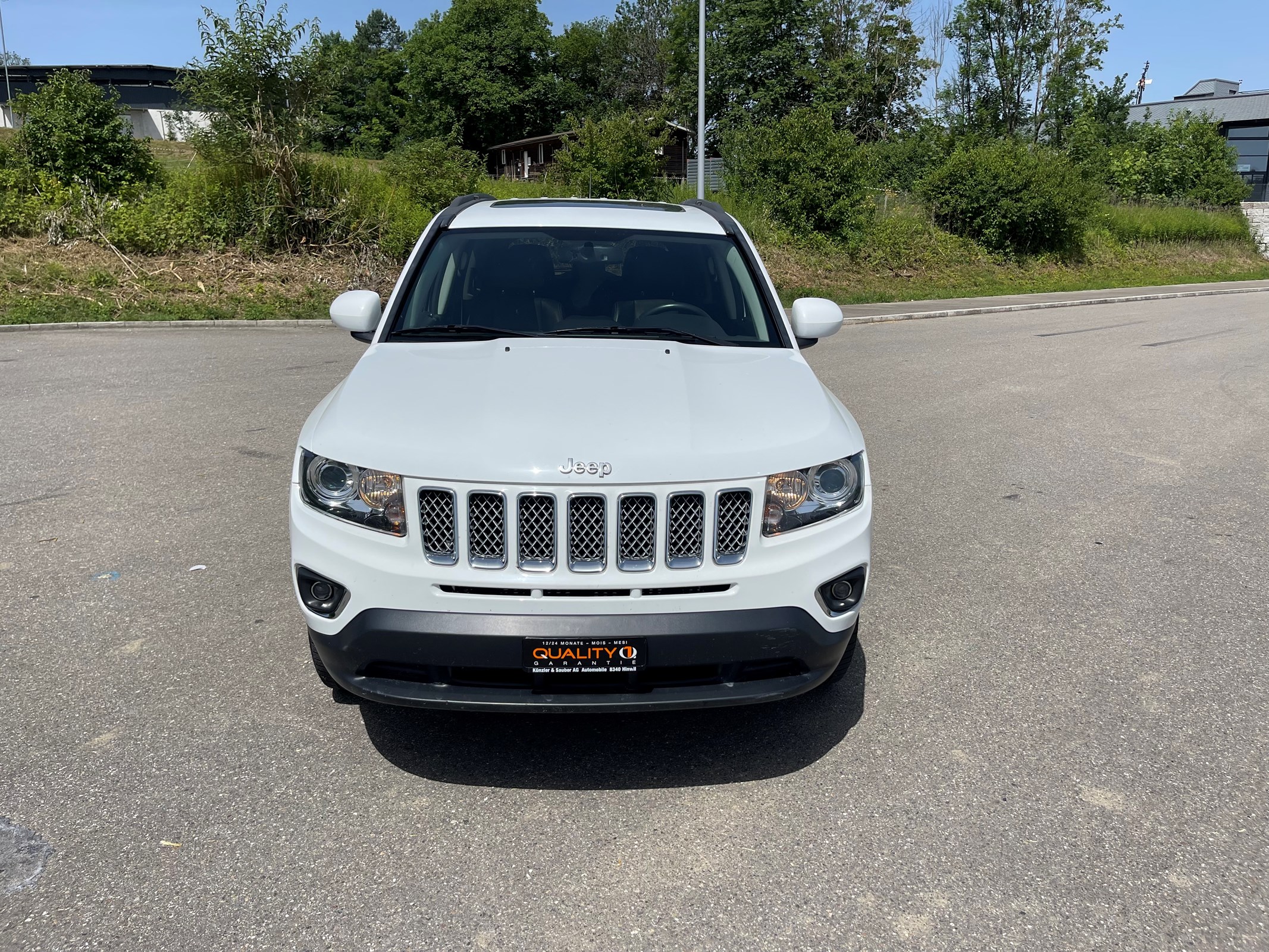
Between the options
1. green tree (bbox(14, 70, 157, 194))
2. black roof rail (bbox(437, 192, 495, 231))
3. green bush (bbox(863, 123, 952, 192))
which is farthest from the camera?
green bush (bbox(863, 123, 952, 192))

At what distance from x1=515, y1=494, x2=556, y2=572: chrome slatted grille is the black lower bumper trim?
157 mm

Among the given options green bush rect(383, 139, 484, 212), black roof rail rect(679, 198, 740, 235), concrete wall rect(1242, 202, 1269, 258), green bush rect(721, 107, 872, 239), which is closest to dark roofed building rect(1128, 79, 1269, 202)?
concrete wall rect(1242, 202, 1269, 258)

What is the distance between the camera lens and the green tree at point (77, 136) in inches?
740

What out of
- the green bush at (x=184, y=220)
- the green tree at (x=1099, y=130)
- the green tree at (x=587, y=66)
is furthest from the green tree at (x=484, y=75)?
the green bush at (x=184, y=220)

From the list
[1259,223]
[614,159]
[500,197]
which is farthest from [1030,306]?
[1259,223]

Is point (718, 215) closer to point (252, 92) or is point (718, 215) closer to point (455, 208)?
point (455, 208)

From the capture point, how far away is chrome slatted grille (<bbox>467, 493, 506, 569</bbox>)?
2988 millimetres

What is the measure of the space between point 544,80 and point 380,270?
60.8 meters

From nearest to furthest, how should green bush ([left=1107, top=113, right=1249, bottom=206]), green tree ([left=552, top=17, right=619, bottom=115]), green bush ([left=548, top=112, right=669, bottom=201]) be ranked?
1. green bush ([left=548, top=112, right=669, bottom=201])
2. green bush ([left=1107, top=113, right=1249, bottom=206])
3. green tree ([left=552, top=17, right=619, bottom=115])

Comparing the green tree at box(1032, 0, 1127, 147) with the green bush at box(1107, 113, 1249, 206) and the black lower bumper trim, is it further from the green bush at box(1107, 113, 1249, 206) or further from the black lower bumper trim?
the black lower bumper trim

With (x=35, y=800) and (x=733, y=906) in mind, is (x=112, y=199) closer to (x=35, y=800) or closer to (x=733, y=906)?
(x=35, y=800)

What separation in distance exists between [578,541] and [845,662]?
1.51 meters

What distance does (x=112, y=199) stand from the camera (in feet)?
61.4

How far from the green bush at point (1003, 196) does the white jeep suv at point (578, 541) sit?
27357 mm
